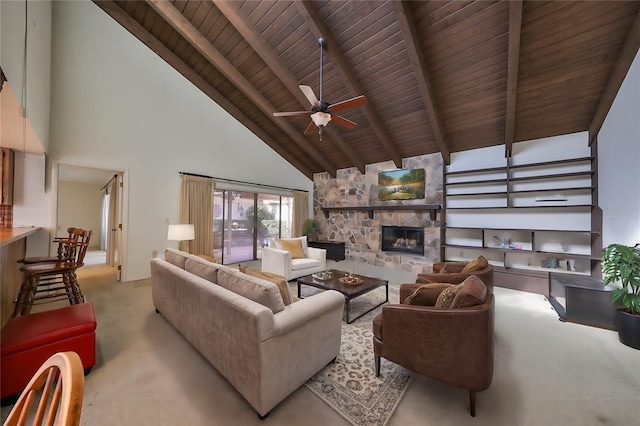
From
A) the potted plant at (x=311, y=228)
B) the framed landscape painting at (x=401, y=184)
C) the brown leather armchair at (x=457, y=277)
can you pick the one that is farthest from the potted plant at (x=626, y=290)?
the potted plant at (x=311, y=228)

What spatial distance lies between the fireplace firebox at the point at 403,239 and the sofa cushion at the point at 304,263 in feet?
8.53

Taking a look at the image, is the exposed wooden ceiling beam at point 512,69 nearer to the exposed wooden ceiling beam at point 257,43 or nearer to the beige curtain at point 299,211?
the exposed wooden ceiling beam at point 257,43

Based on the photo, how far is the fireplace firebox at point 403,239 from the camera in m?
6.10

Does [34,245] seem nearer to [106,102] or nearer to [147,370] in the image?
[106,102]

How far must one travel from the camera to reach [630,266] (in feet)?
8.38

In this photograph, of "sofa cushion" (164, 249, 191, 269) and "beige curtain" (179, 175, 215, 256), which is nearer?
"sofa cushion" (164, 249, 191, 269)

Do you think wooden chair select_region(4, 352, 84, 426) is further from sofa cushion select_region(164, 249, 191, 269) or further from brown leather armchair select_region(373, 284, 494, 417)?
sofa cushion select_region(164, 249, 191, 269)

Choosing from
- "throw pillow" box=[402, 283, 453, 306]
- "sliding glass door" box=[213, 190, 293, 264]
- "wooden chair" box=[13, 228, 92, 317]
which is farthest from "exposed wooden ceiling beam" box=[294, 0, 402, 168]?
"wooden chair" box=[13, 228, 92, 317]

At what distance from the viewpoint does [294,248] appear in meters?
4.84

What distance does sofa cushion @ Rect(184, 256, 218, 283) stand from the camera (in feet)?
7.31

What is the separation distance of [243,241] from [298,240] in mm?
2297

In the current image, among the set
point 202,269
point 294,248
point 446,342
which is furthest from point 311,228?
point 446,342

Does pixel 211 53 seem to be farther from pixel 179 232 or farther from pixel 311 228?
pixel 311 228

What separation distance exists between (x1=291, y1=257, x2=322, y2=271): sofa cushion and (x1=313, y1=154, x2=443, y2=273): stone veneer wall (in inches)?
100.0
